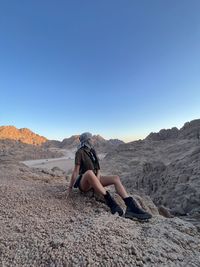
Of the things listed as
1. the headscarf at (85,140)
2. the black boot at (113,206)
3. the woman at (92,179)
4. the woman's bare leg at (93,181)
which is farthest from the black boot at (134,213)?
the headscarf at (85,140)

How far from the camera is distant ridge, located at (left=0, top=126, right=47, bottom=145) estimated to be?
104669mm

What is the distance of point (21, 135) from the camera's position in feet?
379

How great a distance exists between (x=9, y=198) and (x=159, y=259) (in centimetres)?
265

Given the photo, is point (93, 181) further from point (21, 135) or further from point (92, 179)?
point (21, 135)

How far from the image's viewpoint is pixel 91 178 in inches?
172

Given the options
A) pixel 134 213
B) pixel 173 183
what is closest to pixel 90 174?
pixel 134 213

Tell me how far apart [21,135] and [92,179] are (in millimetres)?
115838

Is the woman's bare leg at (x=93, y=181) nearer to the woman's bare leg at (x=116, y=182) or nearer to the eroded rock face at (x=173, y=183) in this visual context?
the woman's bare leg at (x=116, y=182)

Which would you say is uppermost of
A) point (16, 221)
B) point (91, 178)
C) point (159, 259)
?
point (91, 178)

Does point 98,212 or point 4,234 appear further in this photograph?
point 98,212

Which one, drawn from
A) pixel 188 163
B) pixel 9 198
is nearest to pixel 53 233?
pixel 9 198

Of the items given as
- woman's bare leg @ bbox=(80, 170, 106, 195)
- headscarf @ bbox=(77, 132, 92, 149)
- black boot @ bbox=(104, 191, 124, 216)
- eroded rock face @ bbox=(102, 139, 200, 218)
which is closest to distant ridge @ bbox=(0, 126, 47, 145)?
eroded rock face @ bbox=(102, 139, 200, 218)

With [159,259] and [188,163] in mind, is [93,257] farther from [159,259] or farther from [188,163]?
[188,163]

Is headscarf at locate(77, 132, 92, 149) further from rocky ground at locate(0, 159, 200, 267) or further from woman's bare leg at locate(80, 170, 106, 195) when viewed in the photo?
rocky ground at locate(0, 159, 200, 267)
